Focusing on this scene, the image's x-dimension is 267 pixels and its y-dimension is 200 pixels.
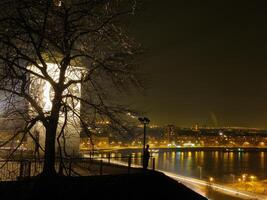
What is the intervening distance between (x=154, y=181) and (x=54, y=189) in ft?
14.8

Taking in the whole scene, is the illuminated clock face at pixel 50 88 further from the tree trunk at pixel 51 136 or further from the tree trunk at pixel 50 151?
the tree trunk at pixel 50 151

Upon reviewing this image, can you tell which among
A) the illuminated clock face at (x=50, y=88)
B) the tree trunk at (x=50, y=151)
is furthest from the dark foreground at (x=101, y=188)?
the illuminated clock face at (x=50, y=88)

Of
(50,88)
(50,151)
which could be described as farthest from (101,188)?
(50,88)

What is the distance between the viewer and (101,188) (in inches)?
565

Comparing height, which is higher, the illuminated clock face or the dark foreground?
the illuminated clock face

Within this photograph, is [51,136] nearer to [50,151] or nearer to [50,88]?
[50,151]

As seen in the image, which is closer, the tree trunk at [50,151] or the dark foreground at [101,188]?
the dark foreground at [101,188]

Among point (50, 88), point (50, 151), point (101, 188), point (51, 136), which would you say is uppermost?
point (50, 88)

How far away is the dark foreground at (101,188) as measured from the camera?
12875 mm

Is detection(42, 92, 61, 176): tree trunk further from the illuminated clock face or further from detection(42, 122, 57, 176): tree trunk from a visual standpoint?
the illuminated clock face

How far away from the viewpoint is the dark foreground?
12875mm

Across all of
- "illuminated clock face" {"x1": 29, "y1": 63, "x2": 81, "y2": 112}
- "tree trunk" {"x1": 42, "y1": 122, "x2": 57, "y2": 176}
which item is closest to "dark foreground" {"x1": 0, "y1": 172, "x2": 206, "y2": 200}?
"tree trunk" {"x1": 42, "y1": 122, "x2": 57, "y2": 176}

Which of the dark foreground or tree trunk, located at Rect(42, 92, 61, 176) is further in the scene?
tree trunk, located at Rect(42, 92, 61, 176)

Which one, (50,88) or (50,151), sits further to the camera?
(50,88)
